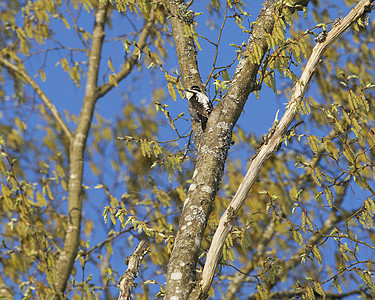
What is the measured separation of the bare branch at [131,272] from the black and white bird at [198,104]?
0.82 m

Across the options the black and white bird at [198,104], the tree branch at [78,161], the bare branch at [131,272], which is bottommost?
the bare branch at [131,272]

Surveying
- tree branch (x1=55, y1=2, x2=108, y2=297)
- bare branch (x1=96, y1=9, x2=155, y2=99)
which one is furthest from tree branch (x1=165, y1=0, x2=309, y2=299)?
bare branch (x1=96, y1=9, x2=155, y2=99)

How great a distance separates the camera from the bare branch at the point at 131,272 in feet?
9.26

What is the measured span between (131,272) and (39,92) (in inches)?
158

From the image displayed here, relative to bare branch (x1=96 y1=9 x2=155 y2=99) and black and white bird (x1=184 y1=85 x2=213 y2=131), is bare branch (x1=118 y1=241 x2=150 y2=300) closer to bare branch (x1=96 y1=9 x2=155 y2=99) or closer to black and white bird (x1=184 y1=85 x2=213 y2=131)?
black and white bird (x1=184 y1=85 x2=213 y2=131)

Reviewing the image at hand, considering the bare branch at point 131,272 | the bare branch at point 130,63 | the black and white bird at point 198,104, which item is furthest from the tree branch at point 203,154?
the bare branch at point 130,63

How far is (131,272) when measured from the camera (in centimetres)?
289

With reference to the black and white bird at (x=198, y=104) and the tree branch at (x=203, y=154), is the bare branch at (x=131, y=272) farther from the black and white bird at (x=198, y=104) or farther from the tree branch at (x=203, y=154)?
the black and white bird at (x=198, y=104)

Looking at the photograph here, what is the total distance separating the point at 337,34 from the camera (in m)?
2.70

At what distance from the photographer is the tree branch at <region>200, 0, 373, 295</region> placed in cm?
233

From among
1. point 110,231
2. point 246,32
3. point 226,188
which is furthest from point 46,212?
point 246,32

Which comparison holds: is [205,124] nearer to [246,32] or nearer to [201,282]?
[246,32]

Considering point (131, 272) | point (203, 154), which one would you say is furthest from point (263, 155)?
point (131, 272)

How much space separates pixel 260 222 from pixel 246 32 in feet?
10.7
